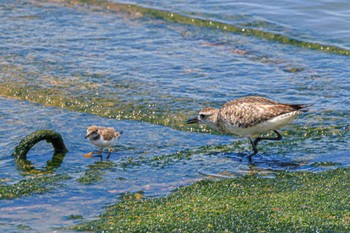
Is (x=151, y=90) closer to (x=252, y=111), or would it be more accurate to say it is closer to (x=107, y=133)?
(x=107, y=133)

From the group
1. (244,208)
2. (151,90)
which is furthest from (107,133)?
(151,90)

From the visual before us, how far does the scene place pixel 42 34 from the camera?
16.8 metres

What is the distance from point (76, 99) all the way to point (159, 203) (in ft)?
15.9

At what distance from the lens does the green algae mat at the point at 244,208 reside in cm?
776

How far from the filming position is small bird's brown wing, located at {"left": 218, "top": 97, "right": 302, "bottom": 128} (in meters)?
10.4

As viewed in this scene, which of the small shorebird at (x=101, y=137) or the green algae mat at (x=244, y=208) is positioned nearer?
the green algae mat at (x=244, y=208)

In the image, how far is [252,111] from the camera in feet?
34.5

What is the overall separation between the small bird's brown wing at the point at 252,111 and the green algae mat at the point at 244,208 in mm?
1152

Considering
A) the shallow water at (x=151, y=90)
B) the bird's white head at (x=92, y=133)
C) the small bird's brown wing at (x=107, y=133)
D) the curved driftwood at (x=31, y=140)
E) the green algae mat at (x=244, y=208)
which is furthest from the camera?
the bird's white head at (x=92, y=133)

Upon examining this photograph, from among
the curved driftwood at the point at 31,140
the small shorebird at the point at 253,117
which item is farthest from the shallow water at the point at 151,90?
the small shorebird at the point at 253,117

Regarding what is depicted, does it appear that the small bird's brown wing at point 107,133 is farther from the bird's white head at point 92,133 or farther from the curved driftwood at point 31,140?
the curved driftwood at point 31,140

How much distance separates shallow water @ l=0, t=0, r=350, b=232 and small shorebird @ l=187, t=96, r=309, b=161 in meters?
0.30

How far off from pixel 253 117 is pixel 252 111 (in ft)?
0.33

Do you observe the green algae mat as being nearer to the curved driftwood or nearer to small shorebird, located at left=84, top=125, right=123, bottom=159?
small shorebird, located at left=84, top=125, right=123, bottom=159
